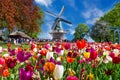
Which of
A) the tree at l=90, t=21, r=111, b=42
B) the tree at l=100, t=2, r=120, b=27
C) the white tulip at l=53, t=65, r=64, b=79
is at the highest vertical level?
the tree at l=100, t=2, r=120, b=27

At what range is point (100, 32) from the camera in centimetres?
10456

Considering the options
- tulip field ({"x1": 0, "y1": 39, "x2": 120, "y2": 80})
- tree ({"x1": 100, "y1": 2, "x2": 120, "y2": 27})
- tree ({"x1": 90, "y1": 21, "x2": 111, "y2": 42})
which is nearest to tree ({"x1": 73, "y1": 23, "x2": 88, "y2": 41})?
tree ({"x1": 90, "y1": 21, "x2": 111, "y2": 42})

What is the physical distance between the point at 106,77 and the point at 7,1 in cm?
4789

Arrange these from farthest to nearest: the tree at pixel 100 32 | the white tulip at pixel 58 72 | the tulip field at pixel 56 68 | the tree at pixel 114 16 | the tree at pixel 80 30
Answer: the tree at pixel 80 30 → the tree at pixel 100 32 → the tree at pixel 114 16 → the tulip field at pixel 56 68 → the white tulip at pixel 58 72

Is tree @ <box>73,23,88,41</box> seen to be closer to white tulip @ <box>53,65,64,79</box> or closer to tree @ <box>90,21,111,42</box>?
tree @ <box>90,21,111,42</box>

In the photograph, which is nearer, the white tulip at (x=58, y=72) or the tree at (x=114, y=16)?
the white tulip at (x=58, y=72)

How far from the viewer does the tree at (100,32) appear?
10310cm

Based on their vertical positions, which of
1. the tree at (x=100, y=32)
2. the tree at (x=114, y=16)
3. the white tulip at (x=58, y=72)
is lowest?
the white tulip at (x=58, y=72)

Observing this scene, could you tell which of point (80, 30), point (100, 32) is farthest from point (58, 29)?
point (80, 30)

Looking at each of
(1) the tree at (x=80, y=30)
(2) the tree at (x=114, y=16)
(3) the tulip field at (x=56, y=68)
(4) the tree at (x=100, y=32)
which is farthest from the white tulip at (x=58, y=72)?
(1) the tree at (x=80, y=30)

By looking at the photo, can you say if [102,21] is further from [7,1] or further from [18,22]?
[7,1]

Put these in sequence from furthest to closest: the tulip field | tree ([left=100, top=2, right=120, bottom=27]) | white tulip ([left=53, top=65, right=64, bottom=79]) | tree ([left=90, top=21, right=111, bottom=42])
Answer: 1. tree ([left=90, top=21, right=111, bottom=42])
2. tree ([left=100, top=2, right=120, bottom=27])
3. the tulip field
4. white tulip ([left=53, top=65, right=64, bottom=79])

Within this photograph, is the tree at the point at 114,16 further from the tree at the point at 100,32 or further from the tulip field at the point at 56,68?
the tulip field at the point at 56,68

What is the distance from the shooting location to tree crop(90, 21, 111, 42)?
103 metres
